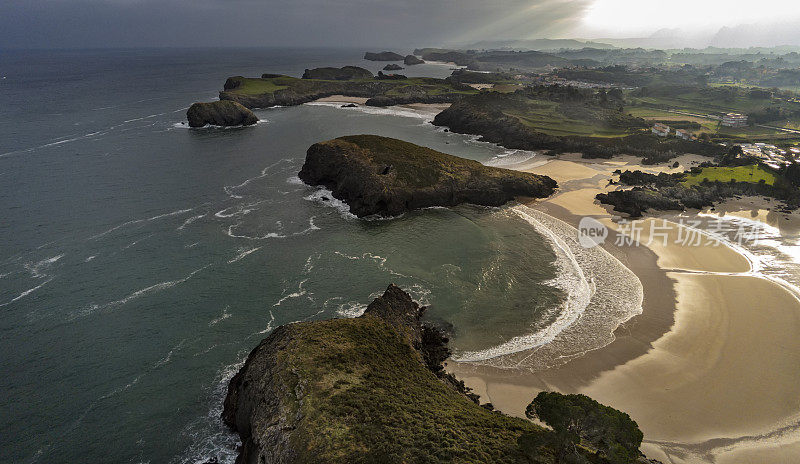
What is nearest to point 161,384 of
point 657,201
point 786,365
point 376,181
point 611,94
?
point 376,181

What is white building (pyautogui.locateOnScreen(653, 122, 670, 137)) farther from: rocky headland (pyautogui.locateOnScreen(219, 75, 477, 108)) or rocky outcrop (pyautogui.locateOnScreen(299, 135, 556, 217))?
rocky headland (pyautogui.locateOnScreen(219, 75, 477, 108))

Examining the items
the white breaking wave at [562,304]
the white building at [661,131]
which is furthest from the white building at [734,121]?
the white breaking wave at [562,304]

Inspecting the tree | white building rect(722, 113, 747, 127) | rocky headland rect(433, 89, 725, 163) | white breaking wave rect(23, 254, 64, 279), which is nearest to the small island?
the tree

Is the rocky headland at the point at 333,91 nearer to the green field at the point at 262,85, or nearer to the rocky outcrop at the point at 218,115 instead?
the green field at the point at 262,85

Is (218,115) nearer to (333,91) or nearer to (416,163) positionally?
(333,91)

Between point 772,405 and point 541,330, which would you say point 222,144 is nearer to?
point 541,330

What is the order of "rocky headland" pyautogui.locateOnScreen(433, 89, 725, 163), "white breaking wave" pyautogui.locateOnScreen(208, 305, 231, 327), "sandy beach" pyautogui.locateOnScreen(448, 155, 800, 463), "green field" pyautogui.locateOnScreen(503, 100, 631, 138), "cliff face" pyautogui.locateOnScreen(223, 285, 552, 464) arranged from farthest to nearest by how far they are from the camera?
"green field" pyautogui.locateOnScreen(503, 100, 631, 138), "rocky headland" pyautogui.locateOnScreen(433, 89, 725, 163), "white breaking wave" pyautogui.locateOnScreen(208, 305, 231, 327), "sandy beach" pyautogui.locateOnScreen(448, 155, 800, 463), "cliff face" pyautogui.locateOnScreen(223, 285, 552, 464)

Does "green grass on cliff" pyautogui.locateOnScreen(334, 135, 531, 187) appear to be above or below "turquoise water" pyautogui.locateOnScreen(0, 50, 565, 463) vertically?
above

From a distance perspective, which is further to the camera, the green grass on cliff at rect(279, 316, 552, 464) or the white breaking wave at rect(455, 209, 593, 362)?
the white breaking wave at rect(455, 209, 593, 362)

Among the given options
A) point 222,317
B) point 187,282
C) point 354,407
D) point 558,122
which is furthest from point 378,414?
point 558,122
